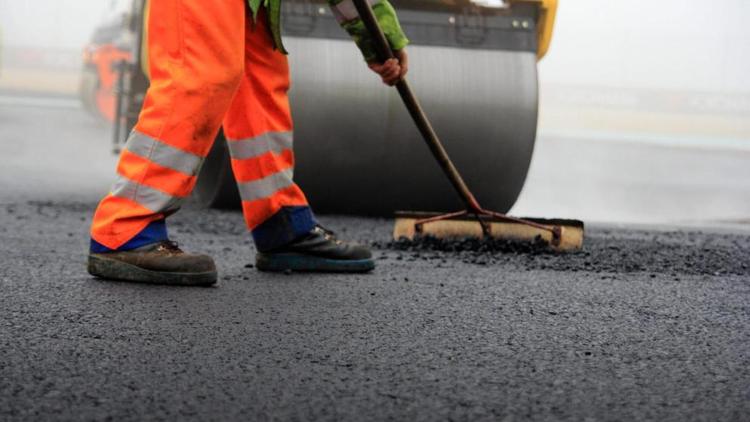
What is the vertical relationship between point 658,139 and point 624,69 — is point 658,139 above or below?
below

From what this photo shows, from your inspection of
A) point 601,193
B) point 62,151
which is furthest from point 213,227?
point 62,151

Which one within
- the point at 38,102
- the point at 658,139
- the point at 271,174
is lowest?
the point at 38,102

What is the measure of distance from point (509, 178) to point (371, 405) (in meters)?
3.34

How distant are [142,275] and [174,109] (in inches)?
16.0

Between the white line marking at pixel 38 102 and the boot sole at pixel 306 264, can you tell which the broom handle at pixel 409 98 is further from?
the white line marking at pixel 38 102

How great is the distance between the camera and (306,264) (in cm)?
319

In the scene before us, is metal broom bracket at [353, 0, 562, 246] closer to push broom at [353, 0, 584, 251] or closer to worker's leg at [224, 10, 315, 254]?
push broom at [353, 0, 584, 251]

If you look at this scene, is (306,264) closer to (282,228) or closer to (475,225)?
(282,228)

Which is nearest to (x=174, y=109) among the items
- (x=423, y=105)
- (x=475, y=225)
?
(x=475, y=225)

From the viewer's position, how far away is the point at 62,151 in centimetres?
1152

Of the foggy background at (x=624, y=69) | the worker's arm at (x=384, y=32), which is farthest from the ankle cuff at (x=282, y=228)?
the foggy background at (x=624, y=69)

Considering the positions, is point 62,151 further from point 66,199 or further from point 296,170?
point 296,170

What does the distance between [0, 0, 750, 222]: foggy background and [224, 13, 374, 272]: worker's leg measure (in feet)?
36.2

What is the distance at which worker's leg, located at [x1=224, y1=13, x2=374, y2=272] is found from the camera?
3064 millimetres
